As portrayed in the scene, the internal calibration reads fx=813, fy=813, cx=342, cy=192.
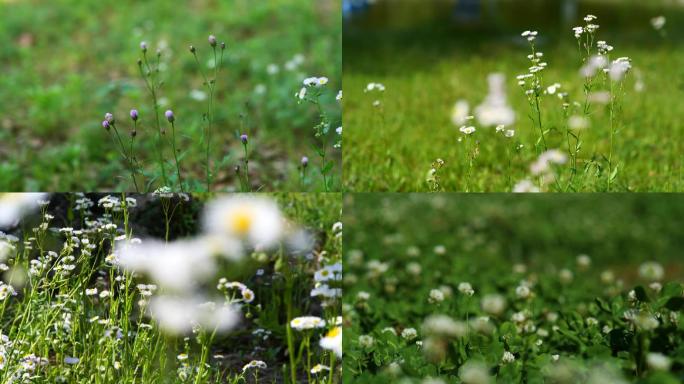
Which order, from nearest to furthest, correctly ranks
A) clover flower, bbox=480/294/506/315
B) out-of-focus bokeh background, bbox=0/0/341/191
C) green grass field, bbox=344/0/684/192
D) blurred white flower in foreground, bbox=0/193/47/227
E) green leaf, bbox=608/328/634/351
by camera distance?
green leaf, bbox=608/328/634/351
blurred white flower in foreground, bbox=0/193/47/227
clover flower, bbox=480/294/506/315
green grass field, bbox=344/0/684/192
out-of-focus bokeh background, bbox=0/0/341/191

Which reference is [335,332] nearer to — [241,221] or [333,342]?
[333,342]

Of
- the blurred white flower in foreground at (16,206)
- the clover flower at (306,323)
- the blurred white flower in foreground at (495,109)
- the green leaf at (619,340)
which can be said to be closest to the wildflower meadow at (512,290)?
the green leaf at (619,340)

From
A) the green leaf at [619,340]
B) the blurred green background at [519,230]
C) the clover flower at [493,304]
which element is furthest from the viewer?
the blurred green background at [519,230]

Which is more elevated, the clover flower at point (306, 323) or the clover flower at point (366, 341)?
the clover flower at point (306, 323)

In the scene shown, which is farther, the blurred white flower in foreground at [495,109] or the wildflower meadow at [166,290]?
the blurred white flower in foreground at [495,109]

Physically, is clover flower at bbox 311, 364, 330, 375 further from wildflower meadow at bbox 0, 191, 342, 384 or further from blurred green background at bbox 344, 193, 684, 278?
blurred green background at bbox 344, 193, 684, 278

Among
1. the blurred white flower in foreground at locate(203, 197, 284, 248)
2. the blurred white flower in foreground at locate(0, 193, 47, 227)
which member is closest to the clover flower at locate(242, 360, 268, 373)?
the blurred white flower in foreground at locate(203, 197, 284, 248)

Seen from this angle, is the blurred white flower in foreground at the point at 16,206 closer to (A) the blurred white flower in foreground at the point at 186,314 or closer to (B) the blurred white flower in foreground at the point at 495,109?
(A) the blurred white flower in foreground at the point at 186,314

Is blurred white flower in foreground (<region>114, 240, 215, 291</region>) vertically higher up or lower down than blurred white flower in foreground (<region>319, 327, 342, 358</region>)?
higher up
